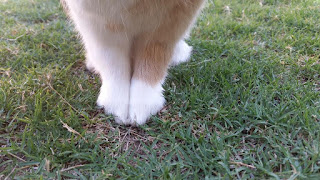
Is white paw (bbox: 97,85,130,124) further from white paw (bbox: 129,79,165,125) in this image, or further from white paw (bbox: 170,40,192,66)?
white paw (bbox: 170,40,192,66)

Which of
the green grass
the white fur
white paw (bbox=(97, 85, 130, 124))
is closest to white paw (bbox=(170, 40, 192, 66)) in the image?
the green grass

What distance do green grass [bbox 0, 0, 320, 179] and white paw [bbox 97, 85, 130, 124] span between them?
49mm

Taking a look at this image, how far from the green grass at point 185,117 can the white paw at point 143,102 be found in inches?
1.8

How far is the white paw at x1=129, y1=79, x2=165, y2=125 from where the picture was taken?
1249mm

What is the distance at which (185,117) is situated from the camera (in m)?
1.25

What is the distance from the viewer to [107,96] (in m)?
1.31

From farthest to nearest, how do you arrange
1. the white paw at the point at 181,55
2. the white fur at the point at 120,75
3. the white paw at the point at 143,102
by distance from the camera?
the white paw at the point at 181,55 < the white paw at the point at 143,102 < the white fur at the point at 120,75

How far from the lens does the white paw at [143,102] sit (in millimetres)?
1249

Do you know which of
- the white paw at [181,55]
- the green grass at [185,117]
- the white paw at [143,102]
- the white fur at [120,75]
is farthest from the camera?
the white paw at [181,55]

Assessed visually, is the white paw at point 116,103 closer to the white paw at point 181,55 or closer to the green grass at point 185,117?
the green grass at point 185,117

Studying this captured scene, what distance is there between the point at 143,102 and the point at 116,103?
0.14 m

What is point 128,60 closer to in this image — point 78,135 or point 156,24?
point 156,24

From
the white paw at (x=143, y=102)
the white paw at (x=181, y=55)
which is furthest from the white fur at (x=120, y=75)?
the white paw at (x=181, y=55)

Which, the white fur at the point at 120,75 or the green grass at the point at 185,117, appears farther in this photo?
the white fur at the point at 120,75
